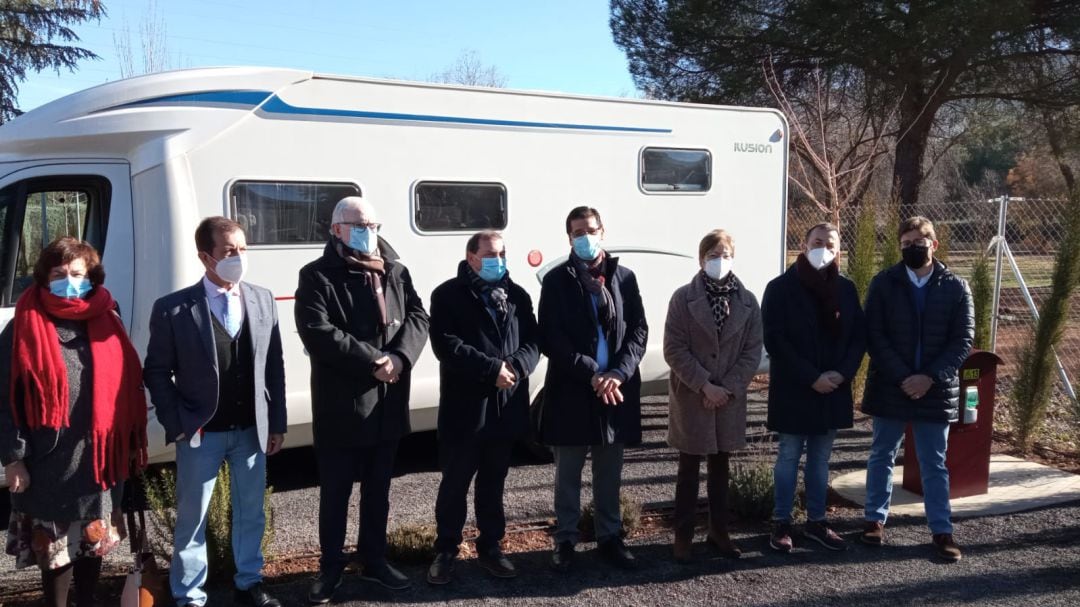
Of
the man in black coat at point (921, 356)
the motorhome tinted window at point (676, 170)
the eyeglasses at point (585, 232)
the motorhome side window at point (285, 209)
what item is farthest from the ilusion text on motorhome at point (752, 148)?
the motorhome side window at point (285, 209)

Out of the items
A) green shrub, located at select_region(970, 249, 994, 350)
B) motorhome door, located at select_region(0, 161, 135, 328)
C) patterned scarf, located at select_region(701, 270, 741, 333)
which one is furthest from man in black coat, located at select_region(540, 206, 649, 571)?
green shrub, located at select_region(970, 249, 994, 350)

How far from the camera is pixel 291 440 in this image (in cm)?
557

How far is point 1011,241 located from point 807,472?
25.3ft

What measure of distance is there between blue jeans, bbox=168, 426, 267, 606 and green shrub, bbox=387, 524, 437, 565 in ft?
2.61

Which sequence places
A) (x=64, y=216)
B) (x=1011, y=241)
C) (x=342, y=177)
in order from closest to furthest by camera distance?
(x=64, y=216) < (x=342, y=177) < (x=1011, y=241)

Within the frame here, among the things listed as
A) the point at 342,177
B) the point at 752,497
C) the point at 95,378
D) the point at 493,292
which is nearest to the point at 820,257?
the point at 752,497

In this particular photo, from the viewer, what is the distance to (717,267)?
14.7 feet

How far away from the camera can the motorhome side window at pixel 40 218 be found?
4895mm

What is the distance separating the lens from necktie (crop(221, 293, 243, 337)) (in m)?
3.72

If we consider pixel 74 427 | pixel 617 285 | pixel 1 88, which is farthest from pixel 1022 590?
pixel 1 88

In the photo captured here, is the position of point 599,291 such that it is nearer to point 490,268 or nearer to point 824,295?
point 490,268

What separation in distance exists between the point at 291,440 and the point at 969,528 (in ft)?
14.1

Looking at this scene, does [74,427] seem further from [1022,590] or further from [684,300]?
[1022,590]

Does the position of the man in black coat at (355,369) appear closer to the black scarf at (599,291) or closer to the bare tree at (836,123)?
the black scarf at (599,291)
